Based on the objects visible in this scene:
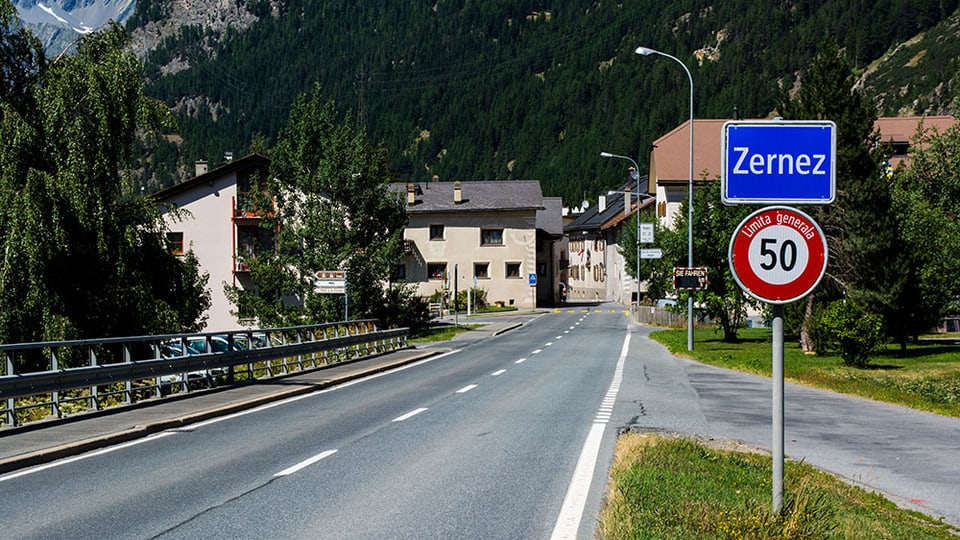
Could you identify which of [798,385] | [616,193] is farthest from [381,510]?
[616,193]

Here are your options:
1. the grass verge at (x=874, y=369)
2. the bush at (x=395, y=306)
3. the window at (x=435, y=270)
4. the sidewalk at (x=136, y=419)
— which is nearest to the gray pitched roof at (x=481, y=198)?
the window at (x=435, y=270)

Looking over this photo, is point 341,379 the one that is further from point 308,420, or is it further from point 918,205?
point 918,205

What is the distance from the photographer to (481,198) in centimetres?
8538

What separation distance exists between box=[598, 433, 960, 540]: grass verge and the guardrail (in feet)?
28.1

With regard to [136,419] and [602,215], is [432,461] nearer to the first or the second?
[136,419]

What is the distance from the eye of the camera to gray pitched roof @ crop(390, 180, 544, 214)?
8362 centimetres

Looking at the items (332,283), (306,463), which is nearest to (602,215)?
(332,283)

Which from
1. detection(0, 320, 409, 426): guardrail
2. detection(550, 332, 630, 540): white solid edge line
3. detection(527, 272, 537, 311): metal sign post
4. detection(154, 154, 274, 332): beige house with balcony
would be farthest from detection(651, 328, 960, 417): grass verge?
detection(527, 272, 537, 311): metal sign post

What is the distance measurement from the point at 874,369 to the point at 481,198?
5819 centimetres

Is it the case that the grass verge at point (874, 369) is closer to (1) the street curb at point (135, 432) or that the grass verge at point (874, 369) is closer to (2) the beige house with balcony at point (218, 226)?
(1) the street curb at point (135, 432)

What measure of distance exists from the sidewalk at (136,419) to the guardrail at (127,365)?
38 centimetres

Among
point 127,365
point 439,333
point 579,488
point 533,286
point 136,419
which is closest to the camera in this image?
point 579,488

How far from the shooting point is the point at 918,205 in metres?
35.5

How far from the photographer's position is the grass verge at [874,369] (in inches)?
798
